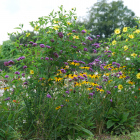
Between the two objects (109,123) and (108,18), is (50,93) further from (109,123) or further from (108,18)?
(108,18)

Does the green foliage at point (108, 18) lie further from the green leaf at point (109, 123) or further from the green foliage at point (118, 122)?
the green leaf at point (109, 123)

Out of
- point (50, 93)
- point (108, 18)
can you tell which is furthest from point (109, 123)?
point (108, 18)

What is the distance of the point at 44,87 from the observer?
2924mm

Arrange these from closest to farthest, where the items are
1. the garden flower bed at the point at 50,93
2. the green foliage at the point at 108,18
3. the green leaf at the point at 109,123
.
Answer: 1. the garden flower bed at the point at 50,93
2. the green leaf at the point at 109,123
3. the green foliage at the point at 108,18

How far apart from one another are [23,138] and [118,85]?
200cm

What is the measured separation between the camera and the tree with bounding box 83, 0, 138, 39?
3225cm

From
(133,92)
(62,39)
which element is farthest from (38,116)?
(133,92)

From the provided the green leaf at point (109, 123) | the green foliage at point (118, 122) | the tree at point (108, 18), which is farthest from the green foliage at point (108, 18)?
the green leaf at point (109, 123)

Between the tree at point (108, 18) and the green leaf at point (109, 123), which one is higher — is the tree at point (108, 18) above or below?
above

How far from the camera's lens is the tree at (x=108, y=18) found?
32250mm

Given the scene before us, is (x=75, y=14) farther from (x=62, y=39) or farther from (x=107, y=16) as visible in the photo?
(x=107, y=16)

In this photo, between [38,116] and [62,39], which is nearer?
[38,116]

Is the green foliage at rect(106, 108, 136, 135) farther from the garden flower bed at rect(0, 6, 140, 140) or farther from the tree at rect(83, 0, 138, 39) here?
the tree at rect(83, 0, 138, 39)

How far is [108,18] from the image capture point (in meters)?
33.0
